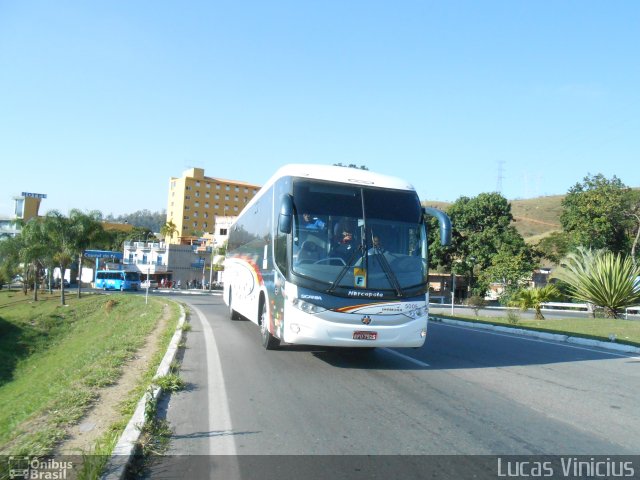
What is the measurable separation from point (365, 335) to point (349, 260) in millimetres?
1264

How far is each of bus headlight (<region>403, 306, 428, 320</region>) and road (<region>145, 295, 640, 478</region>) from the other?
989 mm

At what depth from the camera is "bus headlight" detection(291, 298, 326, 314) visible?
8.71m

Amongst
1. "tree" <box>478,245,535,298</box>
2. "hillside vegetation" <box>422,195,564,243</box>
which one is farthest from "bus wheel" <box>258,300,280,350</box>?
"hillside vegetation" <box>422,195,564,243</box>

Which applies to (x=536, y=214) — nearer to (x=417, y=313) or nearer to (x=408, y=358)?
(x=408, y=358)

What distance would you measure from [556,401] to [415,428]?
8.66ft

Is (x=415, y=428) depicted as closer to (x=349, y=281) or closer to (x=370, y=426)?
(x=370, y=426)

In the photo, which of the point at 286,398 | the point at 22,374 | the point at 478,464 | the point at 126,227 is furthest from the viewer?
the point at 126,227

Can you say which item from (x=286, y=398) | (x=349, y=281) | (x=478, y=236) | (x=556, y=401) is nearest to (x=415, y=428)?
(x=286, y=398)

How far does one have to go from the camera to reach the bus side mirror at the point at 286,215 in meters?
8.82

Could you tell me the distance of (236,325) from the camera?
670 inches

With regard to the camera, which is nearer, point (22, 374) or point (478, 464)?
point (478, 464)

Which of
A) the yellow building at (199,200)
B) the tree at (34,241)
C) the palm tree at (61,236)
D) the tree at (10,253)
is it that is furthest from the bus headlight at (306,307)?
the yellow building at (199,200)

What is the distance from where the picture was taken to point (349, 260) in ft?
29.3

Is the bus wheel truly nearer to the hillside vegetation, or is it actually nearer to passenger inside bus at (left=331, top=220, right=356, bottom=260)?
passenger inside bus at (left=331, top=220, right=356, bottom=260)
